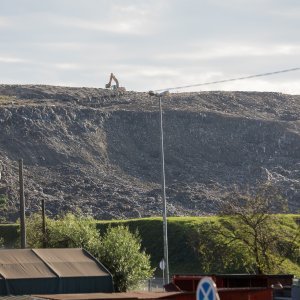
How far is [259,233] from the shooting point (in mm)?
48094

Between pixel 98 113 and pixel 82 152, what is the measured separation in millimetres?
17735

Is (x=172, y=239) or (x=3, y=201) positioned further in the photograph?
(x=3, y=201)

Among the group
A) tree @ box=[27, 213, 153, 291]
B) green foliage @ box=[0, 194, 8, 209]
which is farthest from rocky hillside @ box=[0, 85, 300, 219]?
tree @ box=[27, 213, 153, 291]

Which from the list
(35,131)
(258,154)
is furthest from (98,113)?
(258,154)

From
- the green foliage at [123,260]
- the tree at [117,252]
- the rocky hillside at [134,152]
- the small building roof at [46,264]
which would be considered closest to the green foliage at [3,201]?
the rocky hillside at [134,152]

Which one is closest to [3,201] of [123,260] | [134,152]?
[134,152]

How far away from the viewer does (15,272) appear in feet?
125

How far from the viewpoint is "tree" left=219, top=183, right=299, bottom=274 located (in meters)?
47.6

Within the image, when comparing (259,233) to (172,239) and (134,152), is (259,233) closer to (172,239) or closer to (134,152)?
(172,239)

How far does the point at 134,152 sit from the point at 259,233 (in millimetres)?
124803

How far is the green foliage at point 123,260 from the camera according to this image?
172 ft

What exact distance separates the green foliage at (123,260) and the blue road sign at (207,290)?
3488cm

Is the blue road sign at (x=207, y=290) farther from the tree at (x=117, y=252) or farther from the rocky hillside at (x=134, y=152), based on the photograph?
the rocky hillside at (x=134, y=152)

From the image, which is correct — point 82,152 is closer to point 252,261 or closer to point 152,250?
point 152,250
